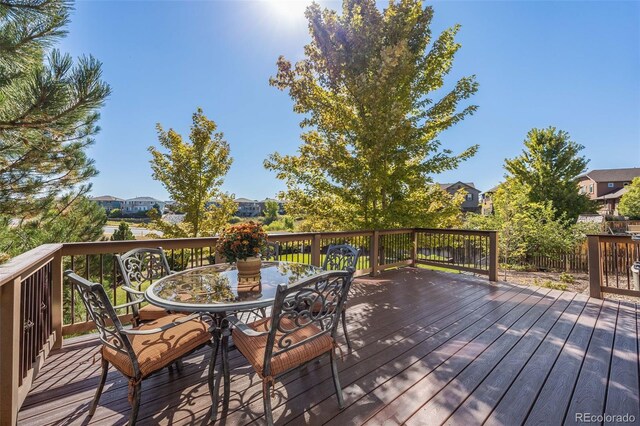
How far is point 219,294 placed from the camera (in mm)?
2023

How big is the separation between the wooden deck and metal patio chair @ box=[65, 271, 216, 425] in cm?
28

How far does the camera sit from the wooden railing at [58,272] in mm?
1554

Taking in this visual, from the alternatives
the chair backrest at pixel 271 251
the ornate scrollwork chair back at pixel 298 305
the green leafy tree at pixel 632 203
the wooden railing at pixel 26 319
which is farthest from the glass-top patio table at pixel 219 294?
the green leafy tree at pixel 632 203

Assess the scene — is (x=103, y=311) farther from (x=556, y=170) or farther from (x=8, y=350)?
(x=556, y=170)

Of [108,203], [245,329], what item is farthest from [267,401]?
[108,203]

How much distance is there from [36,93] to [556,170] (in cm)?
2020

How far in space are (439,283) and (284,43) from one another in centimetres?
656

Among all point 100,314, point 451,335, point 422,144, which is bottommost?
point 451,335

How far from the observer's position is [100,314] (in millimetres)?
1602

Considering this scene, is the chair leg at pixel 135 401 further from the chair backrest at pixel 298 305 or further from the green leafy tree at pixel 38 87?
the green leafy tree at pixel 38 87

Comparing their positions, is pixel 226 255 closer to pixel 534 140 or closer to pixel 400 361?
pixel 400 361

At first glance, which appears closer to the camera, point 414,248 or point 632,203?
point 414,248

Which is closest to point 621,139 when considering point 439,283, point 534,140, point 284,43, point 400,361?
point 534,140

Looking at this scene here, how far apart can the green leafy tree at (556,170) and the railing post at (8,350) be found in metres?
19.0
